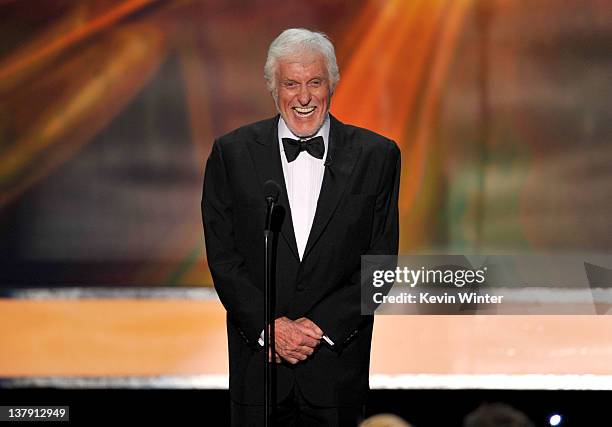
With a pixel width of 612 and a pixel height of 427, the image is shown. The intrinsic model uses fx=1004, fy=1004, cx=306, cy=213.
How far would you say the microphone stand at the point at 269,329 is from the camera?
277cm

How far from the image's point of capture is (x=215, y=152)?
10.5ft

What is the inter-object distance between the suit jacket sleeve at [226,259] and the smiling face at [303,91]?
0.26 metres

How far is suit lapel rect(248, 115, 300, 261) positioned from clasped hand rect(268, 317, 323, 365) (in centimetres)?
21

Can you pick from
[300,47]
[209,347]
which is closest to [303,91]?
[300,47]

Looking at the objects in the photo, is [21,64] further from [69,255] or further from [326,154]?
[326,154]

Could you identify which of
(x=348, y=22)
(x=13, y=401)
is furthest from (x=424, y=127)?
(x=13, y=401)

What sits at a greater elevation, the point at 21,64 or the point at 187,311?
the point at 21,64

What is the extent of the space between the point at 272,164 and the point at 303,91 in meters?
0.25

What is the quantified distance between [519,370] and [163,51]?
2.24m

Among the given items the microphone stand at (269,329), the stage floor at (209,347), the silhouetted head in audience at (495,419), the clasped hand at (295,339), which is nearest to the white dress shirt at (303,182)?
the microphone stand at (269,329)

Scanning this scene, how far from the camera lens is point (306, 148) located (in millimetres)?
3193

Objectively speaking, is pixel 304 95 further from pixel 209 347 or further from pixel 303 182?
pixel 209 347

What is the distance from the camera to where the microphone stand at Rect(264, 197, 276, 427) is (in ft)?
9.09

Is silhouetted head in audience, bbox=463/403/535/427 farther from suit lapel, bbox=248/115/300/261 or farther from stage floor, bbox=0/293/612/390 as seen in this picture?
stage floor, bbox=0/293/612/390
